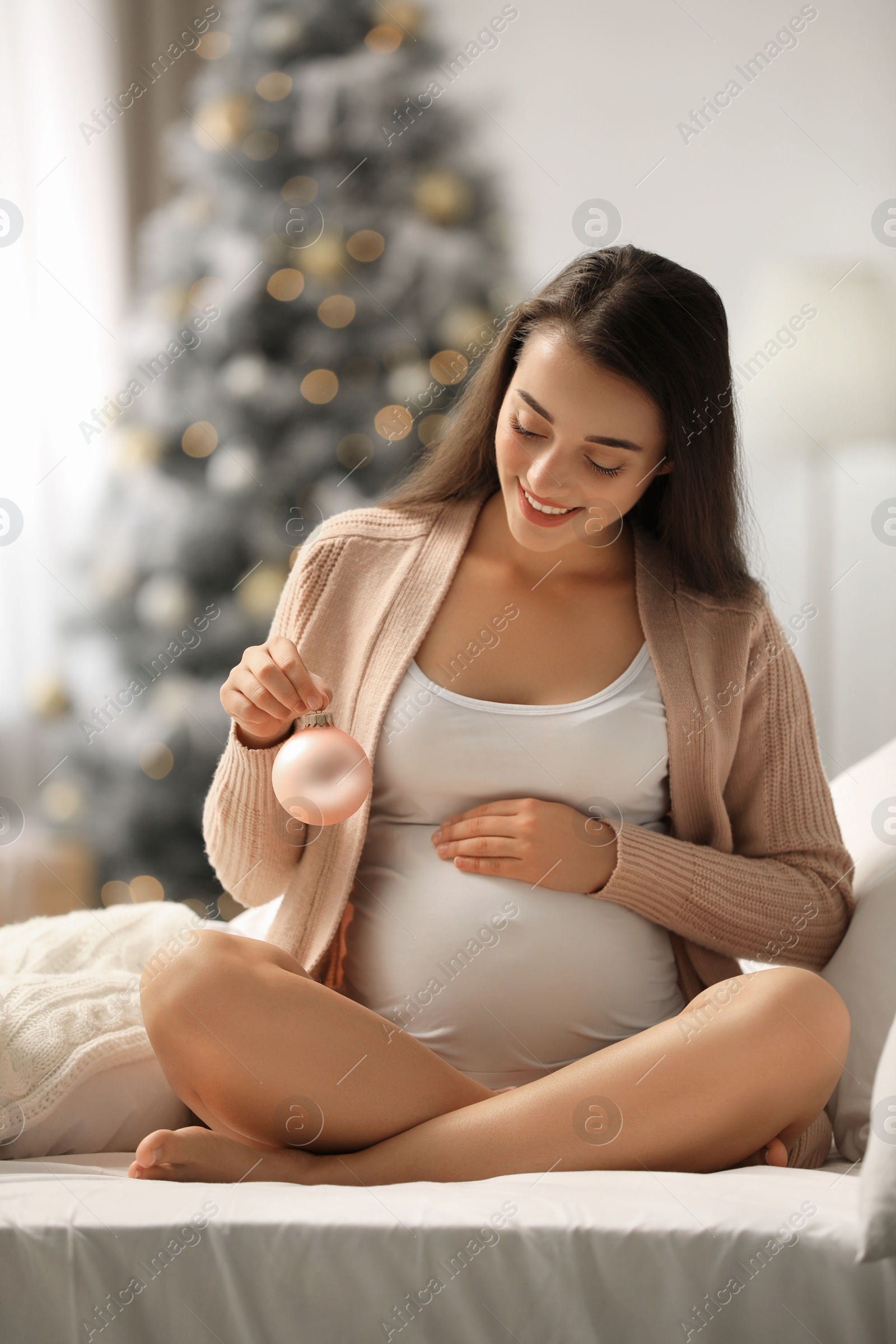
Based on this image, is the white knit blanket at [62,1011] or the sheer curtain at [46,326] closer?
the white knit blanket at [62,1011]

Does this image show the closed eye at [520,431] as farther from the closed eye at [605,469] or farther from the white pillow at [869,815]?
the white pillow at [869,815]

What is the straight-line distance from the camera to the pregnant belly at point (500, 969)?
104 centimetres

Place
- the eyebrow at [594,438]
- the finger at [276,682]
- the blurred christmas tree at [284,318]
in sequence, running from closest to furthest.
A: the finger at [276,682] → the eyebrow at [594,438] → the blurred christmas tree at [284,318]

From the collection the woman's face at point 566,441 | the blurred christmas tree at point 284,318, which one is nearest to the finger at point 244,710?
the woman's face at point 566,441

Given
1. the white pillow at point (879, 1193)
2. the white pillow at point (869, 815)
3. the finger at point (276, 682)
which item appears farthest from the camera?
the white pillow at point (869, 815)

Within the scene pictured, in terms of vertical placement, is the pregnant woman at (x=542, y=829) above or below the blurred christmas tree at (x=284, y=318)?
below

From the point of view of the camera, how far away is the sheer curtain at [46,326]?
250cm

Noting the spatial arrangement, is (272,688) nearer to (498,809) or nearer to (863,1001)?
(498,809)

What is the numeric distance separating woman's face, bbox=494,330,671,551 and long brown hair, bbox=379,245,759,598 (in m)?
0.02

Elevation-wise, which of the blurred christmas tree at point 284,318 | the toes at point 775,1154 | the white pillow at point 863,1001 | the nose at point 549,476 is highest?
the blurred christmas tree at point 284,318

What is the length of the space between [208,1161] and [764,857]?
2.23 ft

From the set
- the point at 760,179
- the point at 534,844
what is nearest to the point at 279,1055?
the point at 534,844

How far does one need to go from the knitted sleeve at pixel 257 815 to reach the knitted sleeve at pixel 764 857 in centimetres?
36

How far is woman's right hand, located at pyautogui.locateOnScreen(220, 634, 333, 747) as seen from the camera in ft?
3.21
